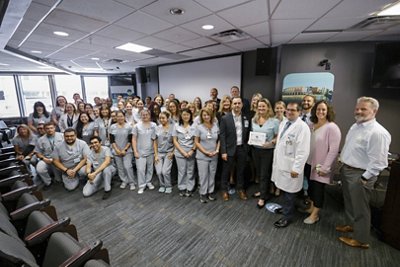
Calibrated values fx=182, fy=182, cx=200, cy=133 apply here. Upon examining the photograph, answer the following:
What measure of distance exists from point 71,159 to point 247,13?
149 inches

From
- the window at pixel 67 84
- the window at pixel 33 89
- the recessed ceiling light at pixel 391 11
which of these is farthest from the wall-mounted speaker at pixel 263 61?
the window at pixel 33 89

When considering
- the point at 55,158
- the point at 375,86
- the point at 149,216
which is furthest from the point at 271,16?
the point at 55,158

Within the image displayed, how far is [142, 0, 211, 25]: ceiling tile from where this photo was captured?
6.93 ft

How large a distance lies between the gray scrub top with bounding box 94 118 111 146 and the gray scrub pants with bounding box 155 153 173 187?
1.36 meters

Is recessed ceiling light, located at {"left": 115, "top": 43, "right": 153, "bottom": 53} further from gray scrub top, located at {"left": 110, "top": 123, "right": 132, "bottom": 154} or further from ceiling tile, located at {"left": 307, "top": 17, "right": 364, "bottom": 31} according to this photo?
ceiling tile, located at {"left": 307, "top": 17, "right": 364, "bottom": 31}

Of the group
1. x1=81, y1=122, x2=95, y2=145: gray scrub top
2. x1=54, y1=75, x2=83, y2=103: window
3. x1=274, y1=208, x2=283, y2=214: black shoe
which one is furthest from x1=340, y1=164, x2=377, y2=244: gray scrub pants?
x1=54, y1=75, x2=83, y2=103: window

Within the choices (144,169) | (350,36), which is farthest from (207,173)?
(350,36)

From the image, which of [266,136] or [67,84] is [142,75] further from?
[266,136]

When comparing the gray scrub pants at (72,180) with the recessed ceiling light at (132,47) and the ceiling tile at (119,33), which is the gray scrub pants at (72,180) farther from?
the recessed ceiling light at (132,47)

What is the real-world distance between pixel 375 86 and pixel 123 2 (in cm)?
470

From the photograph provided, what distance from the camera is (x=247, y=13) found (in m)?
2.39

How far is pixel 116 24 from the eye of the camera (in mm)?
2793

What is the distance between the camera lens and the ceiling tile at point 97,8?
6.88 feet

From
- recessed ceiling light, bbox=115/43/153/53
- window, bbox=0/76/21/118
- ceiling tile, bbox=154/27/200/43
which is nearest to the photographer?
ceiling tile, bbox=154/27/200/43
